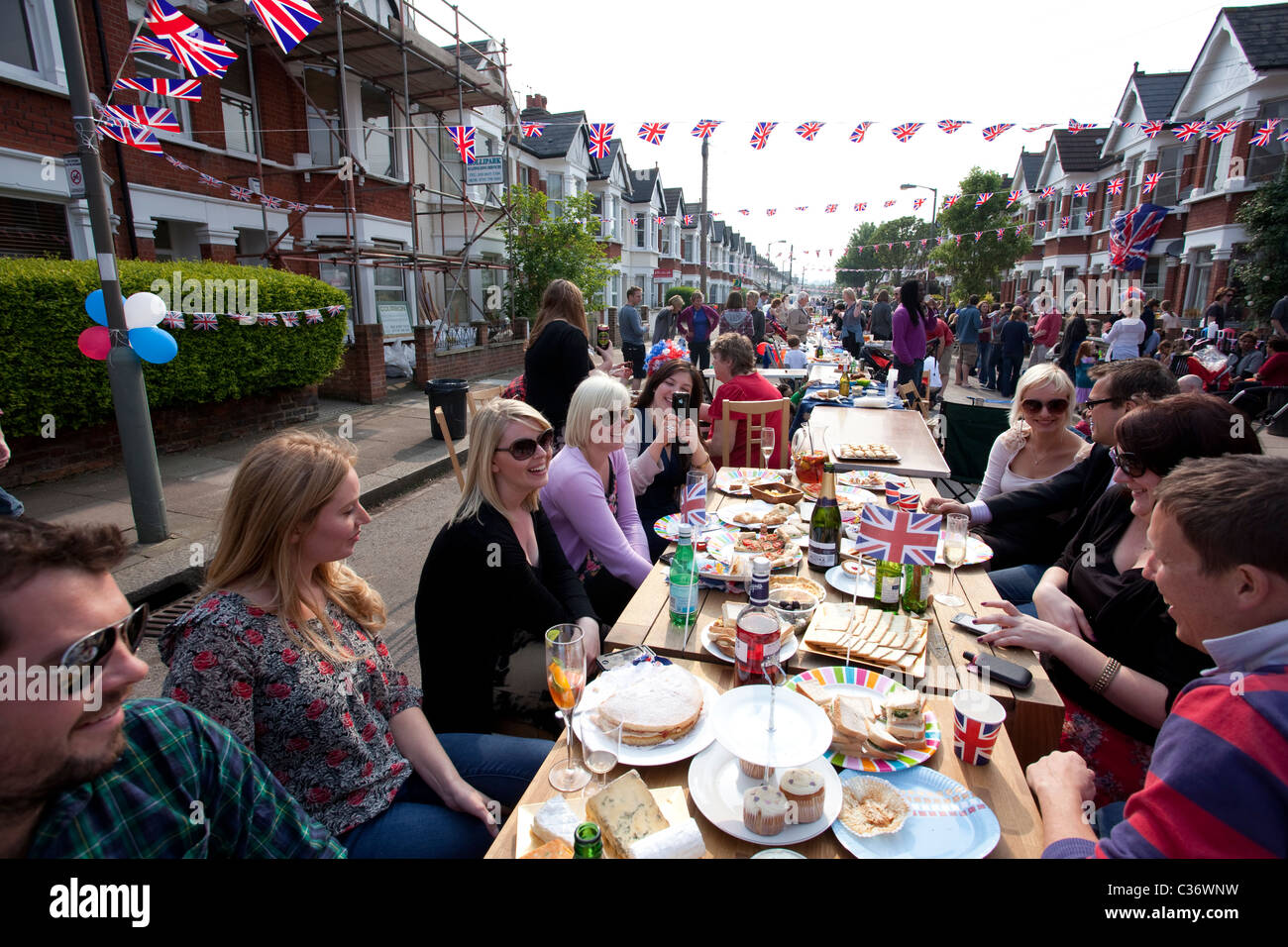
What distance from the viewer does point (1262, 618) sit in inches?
48.0

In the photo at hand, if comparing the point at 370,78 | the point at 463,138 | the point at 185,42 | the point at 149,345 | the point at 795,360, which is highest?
the point at 370,78

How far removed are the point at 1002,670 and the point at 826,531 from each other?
92 centimetres

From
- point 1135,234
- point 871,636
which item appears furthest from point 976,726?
point 1135,234

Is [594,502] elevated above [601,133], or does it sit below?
below

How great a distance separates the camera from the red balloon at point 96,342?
4871 mm

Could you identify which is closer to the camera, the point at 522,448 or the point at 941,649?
the point at 941,649

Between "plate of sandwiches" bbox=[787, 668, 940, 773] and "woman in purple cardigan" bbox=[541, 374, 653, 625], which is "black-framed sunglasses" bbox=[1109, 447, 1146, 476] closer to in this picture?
"plate of sandwiches" bbox=[787, 668, 940, 773]

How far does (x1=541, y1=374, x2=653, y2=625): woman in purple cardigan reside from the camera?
10.3 ft

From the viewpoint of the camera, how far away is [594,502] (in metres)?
3.12

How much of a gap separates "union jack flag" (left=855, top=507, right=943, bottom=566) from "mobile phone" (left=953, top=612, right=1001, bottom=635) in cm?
23

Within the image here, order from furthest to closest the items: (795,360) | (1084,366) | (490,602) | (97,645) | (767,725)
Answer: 1. (1084,366)
2. (795,360)
3. (490,602)
4. (767,725)
5. (97,645)

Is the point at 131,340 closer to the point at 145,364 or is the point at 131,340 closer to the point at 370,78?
the point at 145,364
